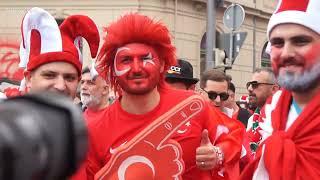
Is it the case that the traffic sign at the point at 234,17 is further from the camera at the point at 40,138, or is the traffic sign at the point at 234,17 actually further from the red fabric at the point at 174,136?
the camera at the point at 40,138

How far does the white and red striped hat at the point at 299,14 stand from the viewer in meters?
2.36

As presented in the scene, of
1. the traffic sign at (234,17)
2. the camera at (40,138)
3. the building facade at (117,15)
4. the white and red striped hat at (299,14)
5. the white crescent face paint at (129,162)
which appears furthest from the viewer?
the building facade at (117,15)

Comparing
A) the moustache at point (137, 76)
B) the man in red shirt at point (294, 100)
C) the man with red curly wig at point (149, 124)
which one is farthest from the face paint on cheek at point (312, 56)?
the moustache at point (137, 76)

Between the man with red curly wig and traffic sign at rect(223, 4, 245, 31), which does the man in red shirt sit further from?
traffic sign at rect(223, 4, 245, 31)

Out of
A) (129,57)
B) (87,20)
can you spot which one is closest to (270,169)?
(129,57)

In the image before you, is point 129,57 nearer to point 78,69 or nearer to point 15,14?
point 78,69

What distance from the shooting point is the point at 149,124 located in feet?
9.89

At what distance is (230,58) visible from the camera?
11383 millimetres

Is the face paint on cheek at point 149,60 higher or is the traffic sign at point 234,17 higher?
the traffic sign at point 234,17

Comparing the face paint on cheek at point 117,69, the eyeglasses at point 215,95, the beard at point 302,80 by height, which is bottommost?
the eyeglasses at point 215,95

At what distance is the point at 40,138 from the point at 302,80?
1892 mm

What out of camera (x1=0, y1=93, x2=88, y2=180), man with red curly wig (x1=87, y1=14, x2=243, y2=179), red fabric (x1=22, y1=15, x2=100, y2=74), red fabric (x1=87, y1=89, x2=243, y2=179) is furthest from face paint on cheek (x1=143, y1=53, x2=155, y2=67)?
camera (x1=0, y1=93, x2=88, y2=180)

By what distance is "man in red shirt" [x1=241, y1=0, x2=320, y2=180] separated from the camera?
88.8 inches

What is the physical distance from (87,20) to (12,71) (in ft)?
47.7
